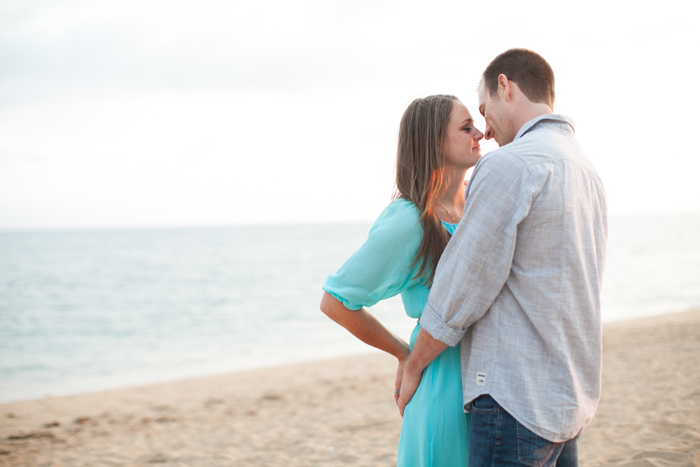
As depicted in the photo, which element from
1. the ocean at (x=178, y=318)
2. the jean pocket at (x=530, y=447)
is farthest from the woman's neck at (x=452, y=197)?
the ocean at (x=178, y=318)

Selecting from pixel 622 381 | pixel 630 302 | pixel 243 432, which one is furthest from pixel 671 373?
pixel 630 302

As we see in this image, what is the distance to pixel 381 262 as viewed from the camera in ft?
5.24

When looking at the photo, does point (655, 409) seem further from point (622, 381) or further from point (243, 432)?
point (243, 432)

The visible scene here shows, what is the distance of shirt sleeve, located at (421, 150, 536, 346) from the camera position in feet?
4.17

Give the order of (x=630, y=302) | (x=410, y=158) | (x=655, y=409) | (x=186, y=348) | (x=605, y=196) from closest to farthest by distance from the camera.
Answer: (x=605, y=196) < (x=410, y=158) < (x=655, y=409) < (x=186, y=348) < (x=630, y=302)

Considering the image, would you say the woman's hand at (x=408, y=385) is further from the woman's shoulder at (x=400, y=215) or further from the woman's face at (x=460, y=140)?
the woman's face at (x=460, y=140)

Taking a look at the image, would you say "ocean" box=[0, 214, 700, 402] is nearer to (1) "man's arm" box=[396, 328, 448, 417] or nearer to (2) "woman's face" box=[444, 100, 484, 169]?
(1) "man's arm" box=[396, 328, 448, 417]

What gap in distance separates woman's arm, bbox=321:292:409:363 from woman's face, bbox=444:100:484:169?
0.64 meters

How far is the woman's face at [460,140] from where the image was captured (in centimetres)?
179

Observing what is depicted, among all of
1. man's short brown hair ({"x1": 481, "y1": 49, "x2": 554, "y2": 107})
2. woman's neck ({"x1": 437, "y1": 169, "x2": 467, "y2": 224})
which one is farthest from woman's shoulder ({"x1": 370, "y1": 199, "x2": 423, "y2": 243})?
man's short brown hair ({"x1": 481, "y1": 49, "x2": 554, "y2": 107})

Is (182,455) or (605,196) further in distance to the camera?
(182,455)

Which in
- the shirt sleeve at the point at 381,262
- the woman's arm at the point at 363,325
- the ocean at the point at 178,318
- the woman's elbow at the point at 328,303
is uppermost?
the shirt sleeve at the point at 381,262

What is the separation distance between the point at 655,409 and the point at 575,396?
5343 mm

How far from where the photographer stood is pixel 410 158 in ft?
5.90
